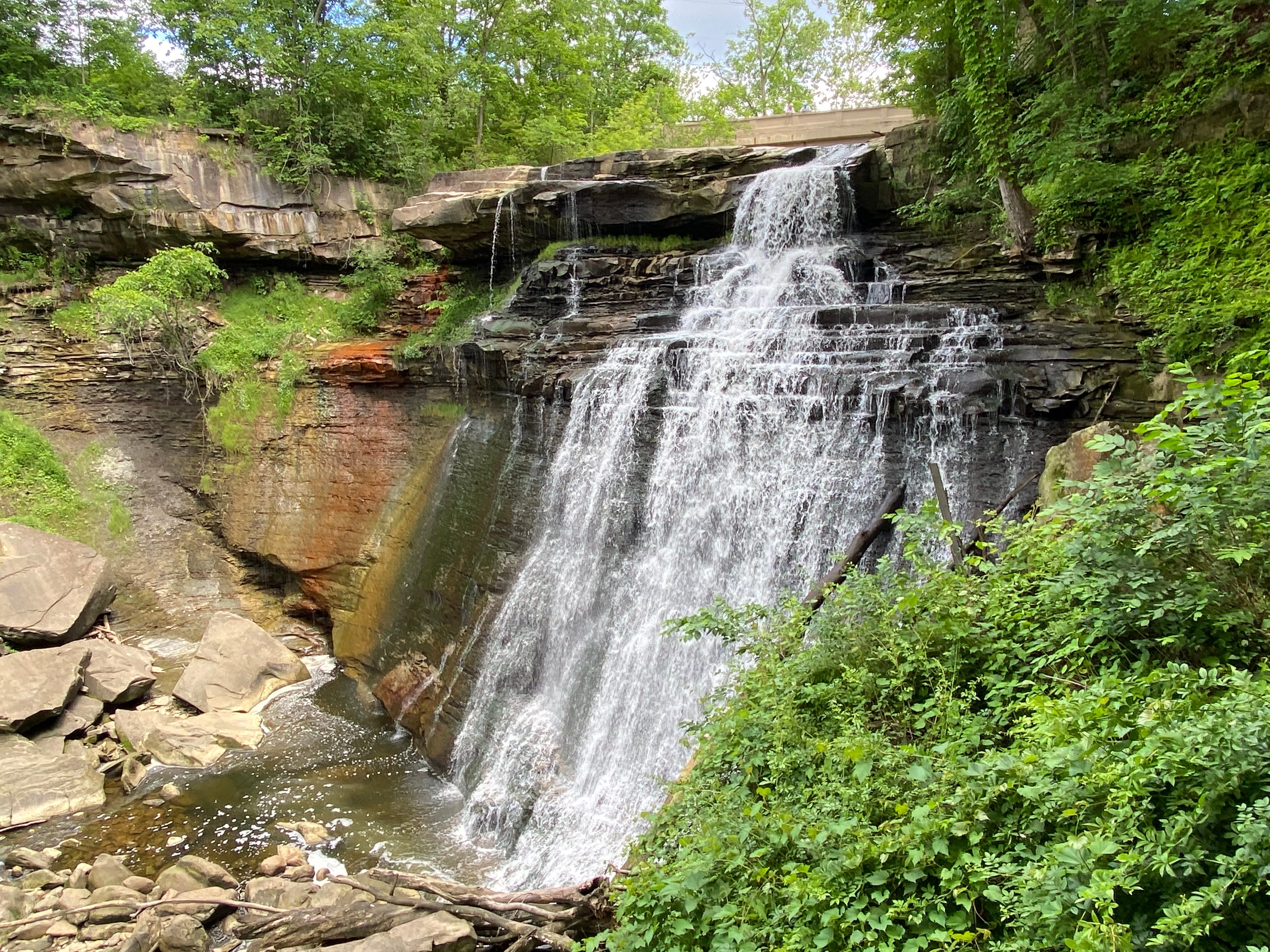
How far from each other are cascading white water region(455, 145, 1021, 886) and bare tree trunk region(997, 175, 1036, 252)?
1383 mm

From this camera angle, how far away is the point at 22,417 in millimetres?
13414

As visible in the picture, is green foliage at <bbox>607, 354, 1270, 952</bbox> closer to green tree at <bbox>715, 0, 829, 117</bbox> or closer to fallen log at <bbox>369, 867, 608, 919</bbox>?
fallen log at <bbox>369, 867, 608, 919</bbox>

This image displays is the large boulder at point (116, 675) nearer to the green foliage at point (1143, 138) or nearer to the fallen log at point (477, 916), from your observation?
the fallen log at point (477, 916)

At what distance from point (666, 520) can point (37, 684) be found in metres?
8.38

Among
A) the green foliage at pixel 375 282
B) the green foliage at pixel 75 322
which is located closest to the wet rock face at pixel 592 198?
the green foliage at pixel 375 282

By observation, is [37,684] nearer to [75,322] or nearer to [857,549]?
[75,322]

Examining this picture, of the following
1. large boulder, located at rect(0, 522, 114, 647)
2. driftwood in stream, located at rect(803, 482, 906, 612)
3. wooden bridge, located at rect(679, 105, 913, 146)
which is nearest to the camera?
driftwood in stream, located at rect(803, 482, 906, 612)

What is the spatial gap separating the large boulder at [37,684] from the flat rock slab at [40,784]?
247 millimetres

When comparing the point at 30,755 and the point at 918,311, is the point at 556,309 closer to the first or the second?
the point at 918,311

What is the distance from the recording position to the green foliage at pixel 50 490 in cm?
1245

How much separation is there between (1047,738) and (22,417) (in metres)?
17.0

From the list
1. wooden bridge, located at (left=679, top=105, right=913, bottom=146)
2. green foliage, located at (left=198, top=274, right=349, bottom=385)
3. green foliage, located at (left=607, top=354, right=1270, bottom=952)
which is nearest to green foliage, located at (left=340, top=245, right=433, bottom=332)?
green foliage, located at (left=198, top=274, right=349, bottom=385)

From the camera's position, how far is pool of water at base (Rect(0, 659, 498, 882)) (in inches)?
285

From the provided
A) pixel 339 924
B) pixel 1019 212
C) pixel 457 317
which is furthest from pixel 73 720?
pixel 1019 212
